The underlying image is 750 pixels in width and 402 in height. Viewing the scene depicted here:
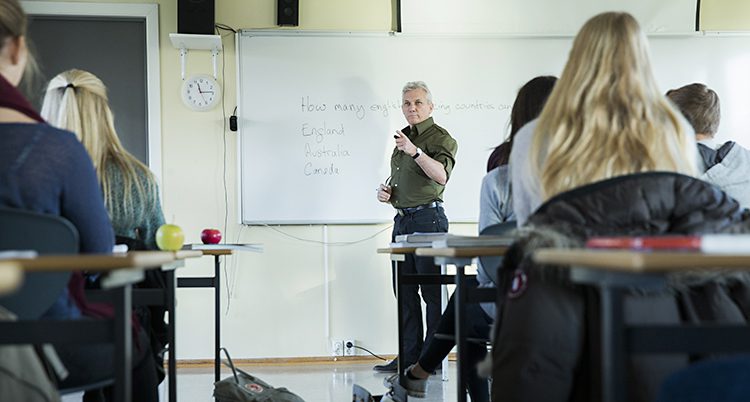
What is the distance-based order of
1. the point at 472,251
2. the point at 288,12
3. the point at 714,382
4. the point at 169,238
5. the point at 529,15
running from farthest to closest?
the point at 529,15 → the point at 288,12 → the point at 169,238 → the point at 472,251 → the point at 714,382

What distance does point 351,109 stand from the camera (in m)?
5.23

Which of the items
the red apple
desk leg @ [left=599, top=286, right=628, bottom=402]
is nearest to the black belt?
the red apple

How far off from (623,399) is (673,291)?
1.19 feet

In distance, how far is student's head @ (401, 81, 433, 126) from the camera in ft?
15.7

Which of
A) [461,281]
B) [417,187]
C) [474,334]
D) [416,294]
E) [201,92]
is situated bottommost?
[416,294]

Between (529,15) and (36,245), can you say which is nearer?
(36,245)

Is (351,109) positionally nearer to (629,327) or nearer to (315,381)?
(315,381)

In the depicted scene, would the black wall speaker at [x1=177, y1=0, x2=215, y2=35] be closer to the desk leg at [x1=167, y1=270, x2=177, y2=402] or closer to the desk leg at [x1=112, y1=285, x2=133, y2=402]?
the desk leg at [x1=167, y1=270, x2=177, y2=402]

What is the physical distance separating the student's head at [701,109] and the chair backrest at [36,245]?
236cm

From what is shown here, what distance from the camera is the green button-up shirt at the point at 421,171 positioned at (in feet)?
15.3

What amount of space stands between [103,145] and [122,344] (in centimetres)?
153

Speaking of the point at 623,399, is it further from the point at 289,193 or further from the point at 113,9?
the point at 113,9

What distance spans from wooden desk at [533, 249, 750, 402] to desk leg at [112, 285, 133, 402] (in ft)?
2.10

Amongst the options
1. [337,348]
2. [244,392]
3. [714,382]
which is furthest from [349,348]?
[714,382]
